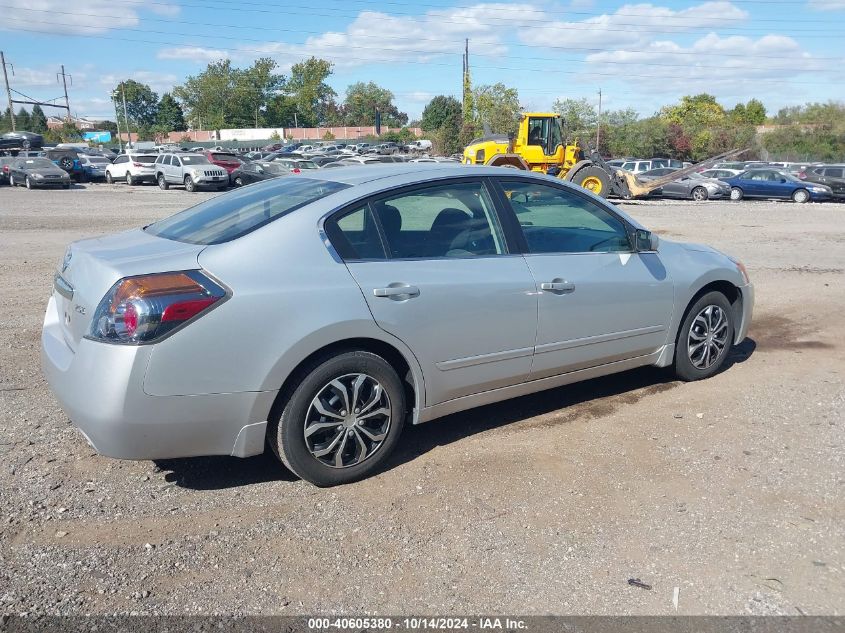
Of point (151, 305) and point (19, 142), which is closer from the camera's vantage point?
point (151, 305)

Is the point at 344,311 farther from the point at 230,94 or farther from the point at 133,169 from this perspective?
the point at 230,94

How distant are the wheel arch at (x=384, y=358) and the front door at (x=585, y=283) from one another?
2.83ft

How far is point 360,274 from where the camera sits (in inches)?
155

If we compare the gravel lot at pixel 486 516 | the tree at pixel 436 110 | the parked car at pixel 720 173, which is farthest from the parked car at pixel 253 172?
the tree at pixel 436 110

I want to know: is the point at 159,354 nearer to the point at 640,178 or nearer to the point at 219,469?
the point at 219,469

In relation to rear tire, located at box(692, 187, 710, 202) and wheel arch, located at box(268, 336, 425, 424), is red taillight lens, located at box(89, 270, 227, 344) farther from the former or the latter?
rear tire, located at box(692, 187, 710, 202)

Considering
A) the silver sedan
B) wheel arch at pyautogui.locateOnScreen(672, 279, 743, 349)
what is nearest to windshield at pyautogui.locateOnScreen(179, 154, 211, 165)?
the silver sedan

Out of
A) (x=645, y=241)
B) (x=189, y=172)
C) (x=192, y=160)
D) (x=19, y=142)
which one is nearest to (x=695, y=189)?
(x=189, y=172)

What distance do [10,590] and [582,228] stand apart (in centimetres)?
385

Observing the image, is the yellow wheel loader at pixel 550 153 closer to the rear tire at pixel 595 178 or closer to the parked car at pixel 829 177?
the rear tire at pixel 595 178

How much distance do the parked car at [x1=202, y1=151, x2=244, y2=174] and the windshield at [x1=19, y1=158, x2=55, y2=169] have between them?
266 inches

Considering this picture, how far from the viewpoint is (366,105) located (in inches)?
5276

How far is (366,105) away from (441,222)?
135m

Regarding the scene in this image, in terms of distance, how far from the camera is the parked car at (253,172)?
3325cm
